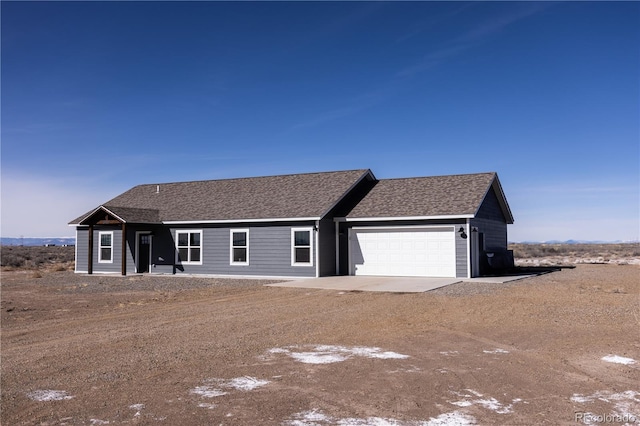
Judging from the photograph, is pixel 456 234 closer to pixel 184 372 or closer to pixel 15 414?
pixel 184 372

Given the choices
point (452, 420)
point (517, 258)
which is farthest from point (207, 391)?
point (517, 258)

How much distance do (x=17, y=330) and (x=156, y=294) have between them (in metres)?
6.71

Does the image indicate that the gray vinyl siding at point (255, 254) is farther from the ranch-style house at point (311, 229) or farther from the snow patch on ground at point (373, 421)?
the snow patch on ground at point (373, 421)

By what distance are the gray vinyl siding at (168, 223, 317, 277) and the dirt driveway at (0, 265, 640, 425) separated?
8904mm

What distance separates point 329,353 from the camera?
805 centimetres

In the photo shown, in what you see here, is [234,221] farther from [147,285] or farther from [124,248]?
[124,248]

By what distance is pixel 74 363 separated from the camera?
7441 millimetres

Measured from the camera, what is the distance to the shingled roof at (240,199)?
955 inches

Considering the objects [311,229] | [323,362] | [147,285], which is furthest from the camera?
[311,229]

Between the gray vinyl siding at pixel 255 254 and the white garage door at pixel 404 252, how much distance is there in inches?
86.5

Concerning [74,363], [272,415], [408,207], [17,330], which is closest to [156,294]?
[17,330]

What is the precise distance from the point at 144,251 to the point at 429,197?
47.5 feet

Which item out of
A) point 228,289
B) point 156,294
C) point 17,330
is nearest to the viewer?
point 17,330

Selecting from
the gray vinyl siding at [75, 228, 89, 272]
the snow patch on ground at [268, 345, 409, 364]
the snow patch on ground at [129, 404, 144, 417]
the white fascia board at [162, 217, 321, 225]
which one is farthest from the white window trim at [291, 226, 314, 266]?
the snow patch on ground at [129, 404, 144, 417]
